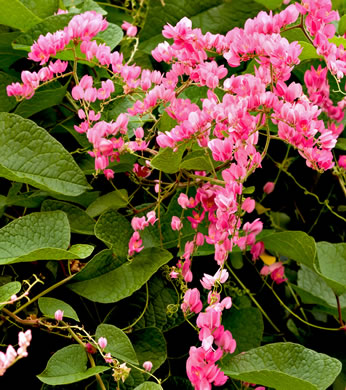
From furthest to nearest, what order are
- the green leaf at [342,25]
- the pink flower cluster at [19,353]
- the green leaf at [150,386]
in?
the green leaf at [342,25]
the green leaf at [150,386]
the pink flower cluster at [19,353]

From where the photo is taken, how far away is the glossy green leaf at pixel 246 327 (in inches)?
26.7

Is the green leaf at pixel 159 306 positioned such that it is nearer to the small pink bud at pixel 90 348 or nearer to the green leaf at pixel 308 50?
the small pink bud at pixel 90 348

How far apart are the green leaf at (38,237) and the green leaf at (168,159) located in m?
0.11

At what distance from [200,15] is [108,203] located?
0.37m

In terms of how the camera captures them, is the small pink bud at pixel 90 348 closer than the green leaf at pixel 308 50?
Yes

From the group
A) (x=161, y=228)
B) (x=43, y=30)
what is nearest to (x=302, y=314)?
(x=161, y=228)

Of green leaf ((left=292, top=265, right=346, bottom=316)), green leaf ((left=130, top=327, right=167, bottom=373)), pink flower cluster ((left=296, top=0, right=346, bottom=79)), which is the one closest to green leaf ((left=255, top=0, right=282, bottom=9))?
pink flower cluster ((left=296, top=0, right=346, bottom=79))

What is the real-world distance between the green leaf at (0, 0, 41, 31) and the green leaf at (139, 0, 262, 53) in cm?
18

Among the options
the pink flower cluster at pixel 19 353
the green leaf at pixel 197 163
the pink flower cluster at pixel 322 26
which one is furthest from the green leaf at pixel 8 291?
the pink flower cluster at pixel 322 26

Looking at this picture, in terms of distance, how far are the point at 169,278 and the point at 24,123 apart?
0.79 ft

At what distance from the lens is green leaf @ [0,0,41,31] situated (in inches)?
27.7

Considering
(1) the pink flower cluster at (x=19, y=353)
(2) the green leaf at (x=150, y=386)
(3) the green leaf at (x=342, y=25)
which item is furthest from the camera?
(3) the green leaf at (x=342, y=25)

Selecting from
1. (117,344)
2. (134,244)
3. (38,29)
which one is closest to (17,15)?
(38,29)

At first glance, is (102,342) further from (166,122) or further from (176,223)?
(166,122)
